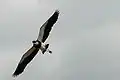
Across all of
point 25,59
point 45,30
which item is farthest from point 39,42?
point 25,59

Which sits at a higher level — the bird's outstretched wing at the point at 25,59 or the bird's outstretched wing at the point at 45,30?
the bird's outstretched wing at the point at 45,30

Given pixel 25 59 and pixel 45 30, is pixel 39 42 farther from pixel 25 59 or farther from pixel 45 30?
pixel 25 59

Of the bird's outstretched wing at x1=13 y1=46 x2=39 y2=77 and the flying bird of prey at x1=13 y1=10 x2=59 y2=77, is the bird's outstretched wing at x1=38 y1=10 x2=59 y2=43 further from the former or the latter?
the bird's outstretched wing at x1=13 y1=46 x2=39 y2=77

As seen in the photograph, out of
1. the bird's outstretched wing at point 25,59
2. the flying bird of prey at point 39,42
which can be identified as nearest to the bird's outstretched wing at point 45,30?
the flying bird of prey at point 39,42

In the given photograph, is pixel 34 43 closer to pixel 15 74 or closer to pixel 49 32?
pixel 49 32

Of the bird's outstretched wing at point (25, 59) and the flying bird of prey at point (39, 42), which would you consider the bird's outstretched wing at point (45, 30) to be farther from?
the bird's outstretched wing at point (25, 59)

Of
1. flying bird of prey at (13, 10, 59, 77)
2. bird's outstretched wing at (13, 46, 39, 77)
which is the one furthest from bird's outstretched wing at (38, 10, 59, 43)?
bird's outstretched wing at (13, 46, 39, 77)

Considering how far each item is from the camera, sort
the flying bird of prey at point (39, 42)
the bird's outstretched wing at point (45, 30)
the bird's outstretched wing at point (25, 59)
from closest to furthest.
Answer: the flying bird of prey at point (39, 42) → the bird's outstretched wing at point (45, 30) → the bird's outstretched wing at point (25, 59)

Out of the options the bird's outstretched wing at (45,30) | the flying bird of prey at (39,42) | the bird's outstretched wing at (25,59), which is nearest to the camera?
the flying bird of prey at (39,42)
